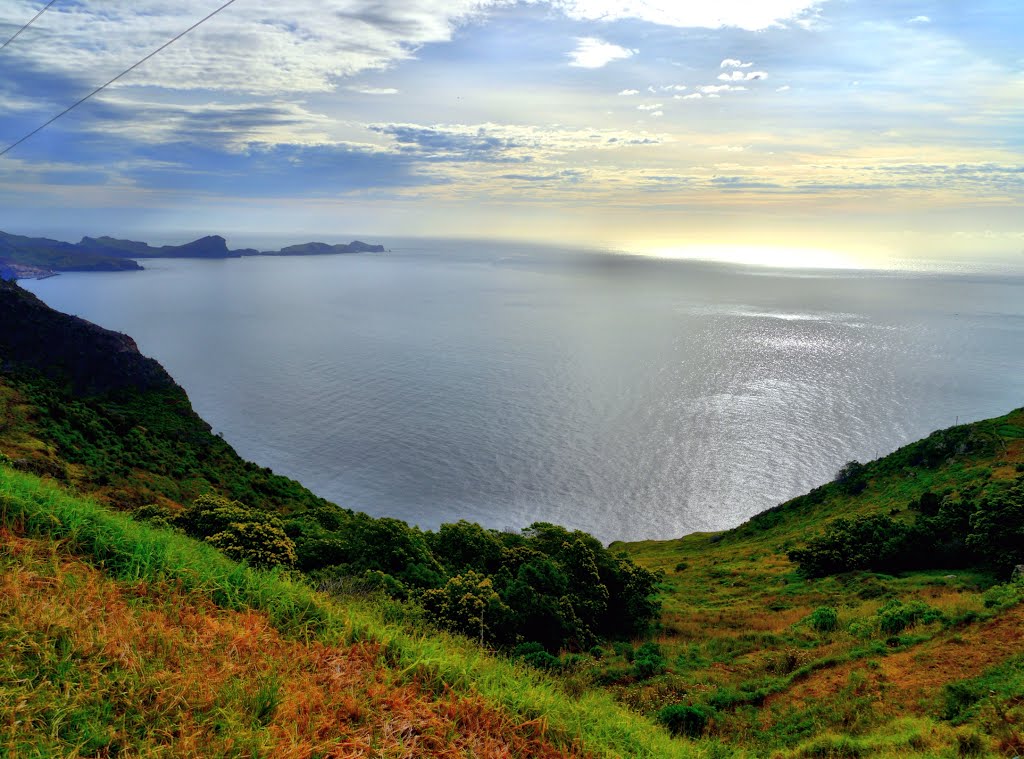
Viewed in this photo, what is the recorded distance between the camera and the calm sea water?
199 ft

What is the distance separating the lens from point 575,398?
8625 cm

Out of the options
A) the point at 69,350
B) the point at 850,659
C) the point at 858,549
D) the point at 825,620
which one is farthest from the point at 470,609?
the point at 69,350

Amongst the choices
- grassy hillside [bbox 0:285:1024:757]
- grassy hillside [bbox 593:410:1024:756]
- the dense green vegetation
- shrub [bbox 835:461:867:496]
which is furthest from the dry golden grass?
shrub [bbox 835:461:867:496]

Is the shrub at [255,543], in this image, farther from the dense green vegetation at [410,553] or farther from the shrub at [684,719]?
the shrub at [684,719]

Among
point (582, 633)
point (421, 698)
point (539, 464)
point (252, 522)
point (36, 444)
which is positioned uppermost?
point (421, 698)

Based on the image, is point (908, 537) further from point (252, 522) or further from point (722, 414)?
point (722, 414)

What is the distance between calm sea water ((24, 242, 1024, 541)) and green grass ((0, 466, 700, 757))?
4768 centimetres

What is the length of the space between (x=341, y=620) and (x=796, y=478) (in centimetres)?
6758

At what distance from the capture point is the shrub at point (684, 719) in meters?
11.8

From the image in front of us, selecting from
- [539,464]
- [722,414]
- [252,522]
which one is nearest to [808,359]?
[722,414]

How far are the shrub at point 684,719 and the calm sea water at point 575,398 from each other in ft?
139

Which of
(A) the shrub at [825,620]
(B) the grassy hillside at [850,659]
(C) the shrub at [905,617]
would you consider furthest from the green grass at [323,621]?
(A) the shrub at [825,620]

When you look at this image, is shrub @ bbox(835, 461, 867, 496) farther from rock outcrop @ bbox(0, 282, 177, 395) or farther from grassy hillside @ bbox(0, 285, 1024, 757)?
rock outcrop @ bbox(0, 282, 177, 395)

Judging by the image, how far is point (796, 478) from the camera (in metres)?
63.9
